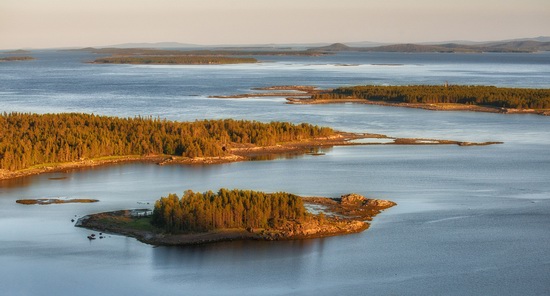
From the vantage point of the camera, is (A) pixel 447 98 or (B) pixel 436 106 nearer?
(B) pixel 436 106

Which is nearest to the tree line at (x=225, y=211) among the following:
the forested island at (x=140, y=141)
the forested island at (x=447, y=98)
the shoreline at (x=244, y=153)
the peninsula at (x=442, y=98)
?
the shoreline at (x=244, y=153)

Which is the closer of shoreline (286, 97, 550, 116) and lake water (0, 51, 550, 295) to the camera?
lake water (0, 51, 550, 295)

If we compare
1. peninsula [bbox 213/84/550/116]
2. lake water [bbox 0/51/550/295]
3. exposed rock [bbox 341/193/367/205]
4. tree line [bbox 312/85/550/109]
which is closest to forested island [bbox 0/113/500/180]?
lake water [bbox 0/51/550/295]

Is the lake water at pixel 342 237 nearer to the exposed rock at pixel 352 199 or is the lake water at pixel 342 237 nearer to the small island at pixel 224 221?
the small island at pixel 224 221

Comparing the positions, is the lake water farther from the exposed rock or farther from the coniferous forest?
the coniferous forest

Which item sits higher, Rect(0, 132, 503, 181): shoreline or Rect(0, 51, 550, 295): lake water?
Rect(0, 132, 503, 181): shoreline

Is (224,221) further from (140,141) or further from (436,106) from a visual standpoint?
(436,106)

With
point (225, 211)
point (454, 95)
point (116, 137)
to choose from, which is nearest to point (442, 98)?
point (454, 95)
